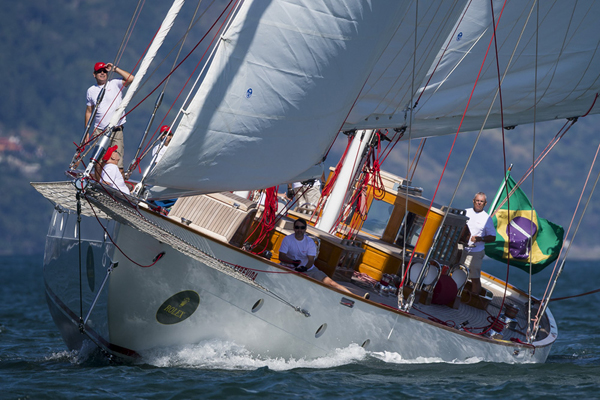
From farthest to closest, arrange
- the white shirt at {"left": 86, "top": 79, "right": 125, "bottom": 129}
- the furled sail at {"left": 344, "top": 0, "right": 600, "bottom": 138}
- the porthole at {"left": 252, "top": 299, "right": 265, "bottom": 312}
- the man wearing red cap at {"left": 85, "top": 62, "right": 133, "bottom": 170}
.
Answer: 1. the furled sail at {"left": 344, "top": 0, "right": 600, "bottom": 138}
2. the white shirt at {"left": 86, "top": 79, "right": 125, "bottom": 129}
3. the man wearing red cap at {"left": 85, "top": 62, "right": 133, "bottom": 170}
4. the porthole at {"left": 252, "top": 299, "right": 265, "bottom": 312}

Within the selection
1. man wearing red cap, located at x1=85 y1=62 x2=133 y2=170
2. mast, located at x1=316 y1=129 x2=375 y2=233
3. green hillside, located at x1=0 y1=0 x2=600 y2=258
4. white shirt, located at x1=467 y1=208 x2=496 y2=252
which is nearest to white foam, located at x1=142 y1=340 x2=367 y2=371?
man wearing red cap, located at x1=85 y1=62 x2=133 y2=170

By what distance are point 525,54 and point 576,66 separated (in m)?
1.09

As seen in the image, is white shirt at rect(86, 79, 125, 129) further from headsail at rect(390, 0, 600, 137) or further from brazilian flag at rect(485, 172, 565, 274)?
brazilian flag at rect(485, 172, 565, 274)

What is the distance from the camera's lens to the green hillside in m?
119

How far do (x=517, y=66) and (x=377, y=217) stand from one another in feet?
10.6

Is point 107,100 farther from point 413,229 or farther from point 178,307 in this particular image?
point 413,229

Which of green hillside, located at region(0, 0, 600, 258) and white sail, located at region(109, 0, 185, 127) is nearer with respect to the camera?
white sail, located at region(109, 0, 185, 127)

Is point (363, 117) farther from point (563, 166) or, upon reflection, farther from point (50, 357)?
point (563, 166)

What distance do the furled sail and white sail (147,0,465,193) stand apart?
3.28 m

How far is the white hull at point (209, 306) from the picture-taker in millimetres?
8211

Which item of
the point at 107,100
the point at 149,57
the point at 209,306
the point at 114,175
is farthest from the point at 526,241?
the point at 149,57

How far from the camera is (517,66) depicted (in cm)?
1230

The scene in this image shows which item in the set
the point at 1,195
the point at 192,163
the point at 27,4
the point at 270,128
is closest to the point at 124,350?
the point at 192,163

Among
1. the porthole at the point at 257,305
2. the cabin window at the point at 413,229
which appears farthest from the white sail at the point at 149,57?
the cabin window at the point at 413,229
